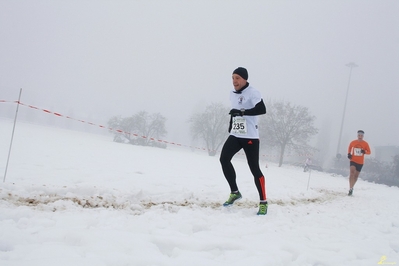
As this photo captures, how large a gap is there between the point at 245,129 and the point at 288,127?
32457 mm

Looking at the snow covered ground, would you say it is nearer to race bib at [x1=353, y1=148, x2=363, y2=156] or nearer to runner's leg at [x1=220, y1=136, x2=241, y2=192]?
runner's leg at [x1=220, y1=136, x2=241, y2=192]

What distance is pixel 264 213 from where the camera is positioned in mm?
3881

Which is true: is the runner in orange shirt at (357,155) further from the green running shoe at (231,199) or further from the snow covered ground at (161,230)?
the green running shoe at (231,199)

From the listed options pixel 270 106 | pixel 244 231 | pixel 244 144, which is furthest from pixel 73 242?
pixel 270 106

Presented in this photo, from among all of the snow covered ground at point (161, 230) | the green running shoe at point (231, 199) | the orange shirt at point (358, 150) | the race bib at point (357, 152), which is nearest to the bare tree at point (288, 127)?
the orange shirt at point (358, 150)

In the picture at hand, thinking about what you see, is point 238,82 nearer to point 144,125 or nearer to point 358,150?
point 358,150

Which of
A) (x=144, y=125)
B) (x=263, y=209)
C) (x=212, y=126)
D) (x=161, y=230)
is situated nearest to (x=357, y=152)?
(x=263, y=209)

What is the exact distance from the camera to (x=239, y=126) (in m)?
4.22

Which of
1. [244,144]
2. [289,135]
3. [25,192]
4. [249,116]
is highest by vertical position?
[289,135]

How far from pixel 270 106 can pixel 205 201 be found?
36394 millimetres

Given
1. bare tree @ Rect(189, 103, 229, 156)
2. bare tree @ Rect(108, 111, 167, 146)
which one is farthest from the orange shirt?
bare tree @ Rect(108, 111, 167, 146)

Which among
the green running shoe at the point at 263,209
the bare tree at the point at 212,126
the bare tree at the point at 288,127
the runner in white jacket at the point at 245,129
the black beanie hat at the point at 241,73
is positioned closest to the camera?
the green running shoe at the point at 263,209

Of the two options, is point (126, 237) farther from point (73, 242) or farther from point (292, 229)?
point (292, 229)

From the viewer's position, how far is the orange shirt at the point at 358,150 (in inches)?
334
